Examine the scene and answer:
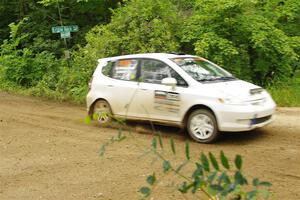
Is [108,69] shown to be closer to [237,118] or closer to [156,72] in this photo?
[156,72]

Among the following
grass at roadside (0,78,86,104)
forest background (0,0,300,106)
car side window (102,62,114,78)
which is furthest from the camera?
grass at roadside (0,78,86,104)

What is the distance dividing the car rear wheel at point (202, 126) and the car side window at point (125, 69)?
181 centimetres

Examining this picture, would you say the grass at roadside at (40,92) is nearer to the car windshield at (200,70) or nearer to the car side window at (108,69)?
the car side window at (108,69)

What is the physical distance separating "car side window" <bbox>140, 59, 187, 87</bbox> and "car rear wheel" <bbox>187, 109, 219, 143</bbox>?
682 mm

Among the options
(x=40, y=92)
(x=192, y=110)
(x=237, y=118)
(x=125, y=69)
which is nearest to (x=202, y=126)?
(x=192, y=110)

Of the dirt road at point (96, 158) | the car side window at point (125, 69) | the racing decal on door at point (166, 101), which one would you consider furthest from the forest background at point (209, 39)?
the racing decal on door at point (166, 101)

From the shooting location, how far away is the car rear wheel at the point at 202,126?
26.5ft

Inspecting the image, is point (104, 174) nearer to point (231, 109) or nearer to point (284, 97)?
point (231, 109)

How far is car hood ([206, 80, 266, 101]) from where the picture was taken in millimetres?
8055

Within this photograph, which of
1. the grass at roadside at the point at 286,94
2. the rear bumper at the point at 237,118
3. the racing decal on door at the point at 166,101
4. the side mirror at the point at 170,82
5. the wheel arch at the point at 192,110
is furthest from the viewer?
the grass at roadside at the point at 286,94

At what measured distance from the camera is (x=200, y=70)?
8992mm

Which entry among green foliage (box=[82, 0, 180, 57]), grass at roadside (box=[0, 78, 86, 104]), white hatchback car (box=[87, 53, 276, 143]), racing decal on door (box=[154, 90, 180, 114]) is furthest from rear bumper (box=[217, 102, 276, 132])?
grass at roadside (box=[0, 78, 86, 104])

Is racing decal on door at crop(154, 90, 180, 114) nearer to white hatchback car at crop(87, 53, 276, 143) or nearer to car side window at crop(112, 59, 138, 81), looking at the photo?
white hatchback car at crop(87, 53, 276, 143)

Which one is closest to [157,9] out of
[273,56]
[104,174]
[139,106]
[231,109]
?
[273,56]
